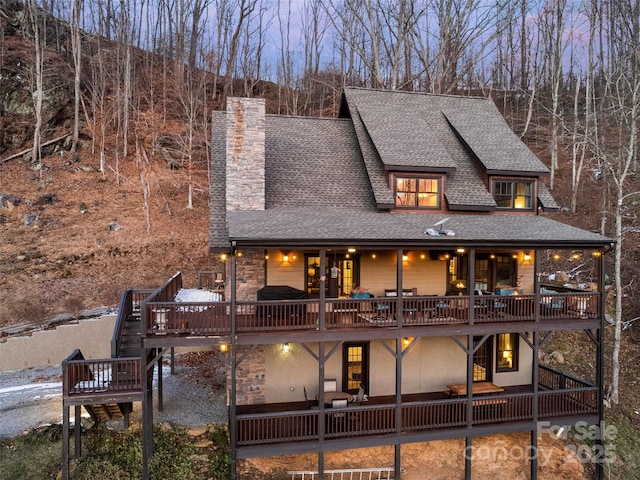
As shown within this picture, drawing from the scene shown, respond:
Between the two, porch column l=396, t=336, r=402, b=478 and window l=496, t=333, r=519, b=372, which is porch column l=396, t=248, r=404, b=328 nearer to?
porch column l=396, t=336, r=402, b=478

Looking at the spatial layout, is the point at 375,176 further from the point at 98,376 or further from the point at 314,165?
the point at 98,376

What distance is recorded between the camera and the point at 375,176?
14.7 m

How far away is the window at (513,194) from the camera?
15.3 metres

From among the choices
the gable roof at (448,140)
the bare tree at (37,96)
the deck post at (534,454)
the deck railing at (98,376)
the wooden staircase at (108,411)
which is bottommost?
the deck post at (534,454)

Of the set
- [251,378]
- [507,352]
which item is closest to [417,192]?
[507,352]

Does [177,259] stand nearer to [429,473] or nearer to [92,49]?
[429,473]

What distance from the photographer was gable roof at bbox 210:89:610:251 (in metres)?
11.4

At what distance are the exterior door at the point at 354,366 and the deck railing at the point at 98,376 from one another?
6128 mm

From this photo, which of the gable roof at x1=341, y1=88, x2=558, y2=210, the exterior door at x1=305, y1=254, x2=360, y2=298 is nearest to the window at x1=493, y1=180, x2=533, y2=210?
the gable roof at x1=341, y1=88, x2=558, y2=210

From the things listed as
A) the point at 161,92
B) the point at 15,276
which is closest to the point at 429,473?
the point at 15,276

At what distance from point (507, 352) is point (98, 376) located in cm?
1287

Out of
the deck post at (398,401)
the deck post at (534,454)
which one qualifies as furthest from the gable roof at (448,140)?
the deck post at (534,454)

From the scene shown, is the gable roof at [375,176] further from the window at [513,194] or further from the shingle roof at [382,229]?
the window at [513,194]

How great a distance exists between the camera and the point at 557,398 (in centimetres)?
1290
